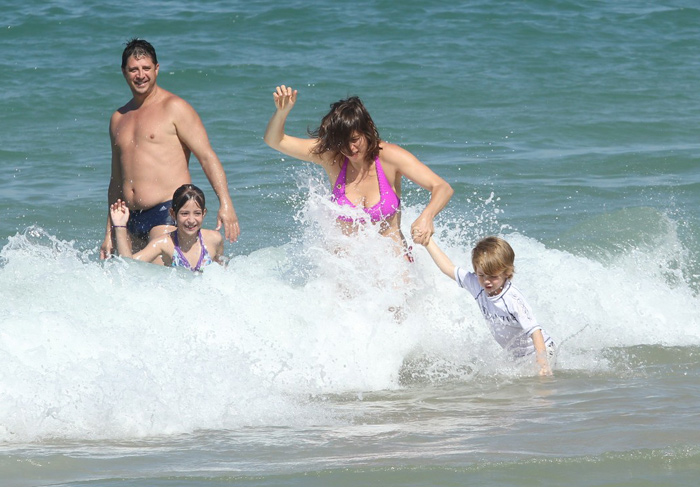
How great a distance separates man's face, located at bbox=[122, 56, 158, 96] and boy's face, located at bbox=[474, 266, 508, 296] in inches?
97.1

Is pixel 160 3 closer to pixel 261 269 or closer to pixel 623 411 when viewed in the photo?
pixel 261 269

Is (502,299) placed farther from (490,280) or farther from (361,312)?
(361,312)

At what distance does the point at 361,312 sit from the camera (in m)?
6.26

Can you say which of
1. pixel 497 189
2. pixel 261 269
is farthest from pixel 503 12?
pixel 261 269

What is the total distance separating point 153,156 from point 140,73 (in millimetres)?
531

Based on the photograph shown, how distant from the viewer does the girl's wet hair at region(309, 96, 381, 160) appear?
5.79m

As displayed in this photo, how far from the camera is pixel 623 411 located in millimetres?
5008

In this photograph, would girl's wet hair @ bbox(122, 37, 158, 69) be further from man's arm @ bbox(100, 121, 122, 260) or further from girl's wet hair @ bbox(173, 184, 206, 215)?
girl's wet hair @ bbox(173, 184, 206, 215)

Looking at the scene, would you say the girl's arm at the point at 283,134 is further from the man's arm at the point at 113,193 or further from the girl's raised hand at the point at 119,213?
the man's arm at the point at 113,193

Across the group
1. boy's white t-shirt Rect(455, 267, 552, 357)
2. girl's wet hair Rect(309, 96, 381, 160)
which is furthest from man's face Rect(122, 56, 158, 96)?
boy's white t-shirt Rect(455, 267, 552, 357)

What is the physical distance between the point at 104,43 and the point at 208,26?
6.07 ft

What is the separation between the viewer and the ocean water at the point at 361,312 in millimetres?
4441

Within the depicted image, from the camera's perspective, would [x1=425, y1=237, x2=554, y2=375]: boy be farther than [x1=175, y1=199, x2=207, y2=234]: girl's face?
No

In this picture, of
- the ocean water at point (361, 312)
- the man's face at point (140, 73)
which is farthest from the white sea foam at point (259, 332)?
the man's face at point (140, 73)
